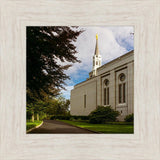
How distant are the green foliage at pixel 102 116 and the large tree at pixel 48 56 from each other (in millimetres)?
5484

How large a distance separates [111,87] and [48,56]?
31.4 ft

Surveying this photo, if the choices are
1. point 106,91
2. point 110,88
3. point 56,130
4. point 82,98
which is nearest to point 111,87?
point 110,88

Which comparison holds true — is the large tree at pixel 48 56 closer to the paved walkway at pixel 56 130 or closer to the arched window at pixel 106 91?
the paved walkway at pixel 56 130

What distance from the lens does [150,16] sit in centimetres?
642

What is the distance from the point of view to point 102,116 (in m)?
12.8

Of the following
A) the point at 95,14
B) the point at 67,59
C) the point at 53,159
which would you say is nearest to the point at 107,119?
the point at 67,59

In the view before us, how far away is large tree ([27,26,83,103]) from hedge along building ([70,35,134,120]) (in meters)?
4.41

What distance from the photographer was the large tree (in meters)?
7.50

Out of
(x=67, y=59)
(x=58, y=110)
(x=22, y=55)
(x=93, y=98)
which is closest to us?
(x=22, y=55)

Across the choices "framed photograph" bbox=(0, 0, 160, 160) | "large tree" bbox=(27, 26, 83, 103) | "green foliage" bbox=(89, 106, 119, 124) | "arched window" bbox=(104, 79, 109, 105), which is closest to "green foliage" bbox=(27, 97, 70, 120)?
"green foliage" bbox=(89, 106, 119, 124)

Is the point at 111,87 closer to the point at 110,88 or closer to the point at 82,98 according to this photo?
the point at 110,88

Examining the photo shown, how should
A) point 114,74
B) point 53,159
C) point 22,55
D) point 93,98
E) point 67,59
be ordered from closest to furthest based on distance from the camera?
point 53,159 < point 22,55 < point 67,59 < point 114,74 < point 93,98

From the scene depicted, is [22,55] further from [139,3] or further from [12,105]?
[139,3]

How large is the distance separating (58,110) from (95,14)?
26.3 ft
